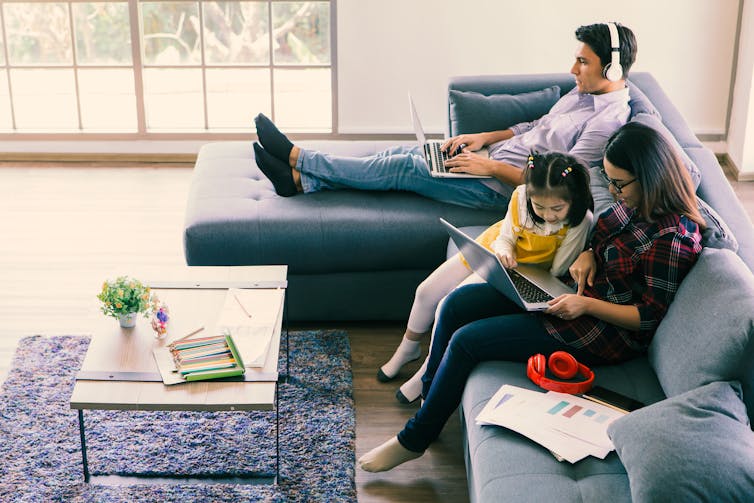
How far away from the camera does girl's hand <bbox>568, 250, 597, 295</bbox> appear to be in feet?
8.32

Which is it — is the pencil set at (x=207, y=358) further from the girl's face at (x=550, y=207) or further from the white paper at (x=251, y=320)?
the girl's face at (x=550, y=207)

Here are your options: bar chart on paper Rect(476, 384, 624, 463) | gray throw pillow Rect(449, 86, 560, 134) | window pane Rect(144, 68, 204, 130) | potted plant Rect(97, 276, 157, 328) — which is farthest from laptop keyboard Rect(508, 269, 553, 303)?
window pane Rect(144, 68, 204, 130)

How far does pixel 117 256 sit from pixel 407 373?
61.8 inches

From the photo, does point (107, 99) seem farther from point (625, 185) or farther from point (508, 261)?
point (625, 185)

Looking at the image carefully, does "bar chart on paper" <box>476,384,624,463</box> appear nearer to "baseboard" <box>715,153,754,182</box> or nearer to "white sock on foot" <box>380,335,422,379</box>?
"white sock on foot" <box>380,335,422,379</box>

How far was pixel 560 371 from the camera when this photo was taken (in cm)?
238

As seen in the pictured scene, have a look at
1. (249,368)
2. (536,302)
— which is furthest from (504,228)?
(249,368)

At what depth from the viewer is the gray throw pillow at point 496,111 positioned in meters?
3.76

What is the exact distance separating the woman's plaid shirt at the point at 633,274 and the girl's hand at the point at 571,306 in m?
0.03

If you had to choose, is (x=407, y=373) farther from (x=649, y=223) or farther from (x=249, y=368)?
(x=649, y=223)

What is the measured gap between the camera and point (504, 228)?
2.84 meters

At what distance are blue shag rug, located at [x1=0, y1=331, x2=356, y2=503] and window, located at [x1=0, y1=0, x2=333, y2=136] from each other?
239 centimetres

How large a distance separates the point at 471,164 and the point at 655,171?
1059mm

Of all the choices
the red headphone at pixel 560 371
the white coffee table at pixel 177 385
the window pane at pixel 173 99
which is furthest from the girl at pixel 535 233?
the window pane at pixel 173 99
